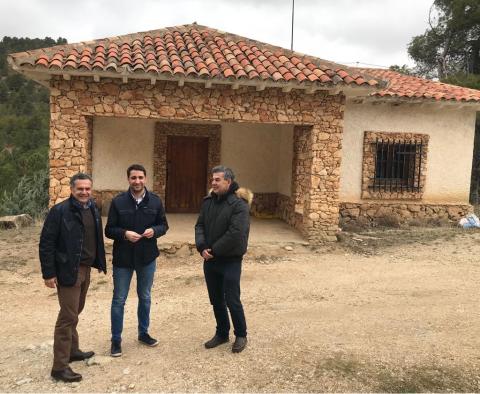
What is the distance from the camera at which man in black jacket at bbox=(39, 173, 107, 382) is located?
3.61 meters

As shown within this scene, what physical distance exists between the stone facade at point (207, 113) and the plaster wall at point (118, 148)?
2.79 metres

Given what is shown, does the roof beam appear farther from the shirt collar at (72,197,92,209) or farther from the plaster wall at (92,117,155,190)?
the shirt collar at (72,197,92,209)

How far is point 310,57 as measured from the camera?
9430mm

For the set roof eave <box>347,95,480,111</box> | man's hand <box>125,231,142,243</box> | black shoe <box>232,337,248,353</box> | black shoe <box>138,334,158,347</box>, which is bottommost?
black shoe <box>138,334,158,347</box>

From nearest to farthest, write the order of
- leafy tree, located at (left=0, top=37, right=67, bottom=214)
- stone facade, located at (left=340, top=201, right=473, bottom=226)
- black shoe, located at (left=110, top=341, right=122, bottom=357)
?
black shoe, located at (left=110, top=341, right=122, bottom=357), stone facade, located at (left=340, top=201, right=473, bottom=226), leafy tree, located at (left=0, top=37, right=67, bottom=214)

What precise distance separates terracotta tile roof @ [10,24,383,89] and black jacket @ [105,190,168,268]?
398 centimetres

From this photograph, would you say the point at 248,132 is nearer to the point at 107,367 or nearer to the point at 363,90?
the point at 363,90

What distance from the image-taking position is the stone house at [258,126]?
796 cm

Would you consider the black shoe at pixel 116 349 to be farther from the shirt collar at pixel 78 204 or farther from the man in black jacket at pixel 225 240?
the shirt collar at pixel 78 204

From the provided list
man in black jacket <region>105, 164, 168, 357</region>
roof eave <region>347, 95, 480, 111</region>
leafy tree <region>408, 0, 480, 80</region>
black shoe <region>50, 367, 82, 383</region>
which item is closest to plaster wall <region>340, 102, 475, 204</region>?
roof eave <region>347, 95, 480, 111</region>

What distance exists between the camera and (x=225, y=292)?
161 inches

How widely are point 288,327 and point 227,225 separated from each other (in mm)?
1531

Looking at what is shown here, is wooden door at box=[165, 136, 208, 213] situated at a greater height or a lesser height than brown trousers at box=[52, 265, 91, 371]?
greater

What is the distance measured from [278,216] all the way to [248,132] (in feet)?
7.41
